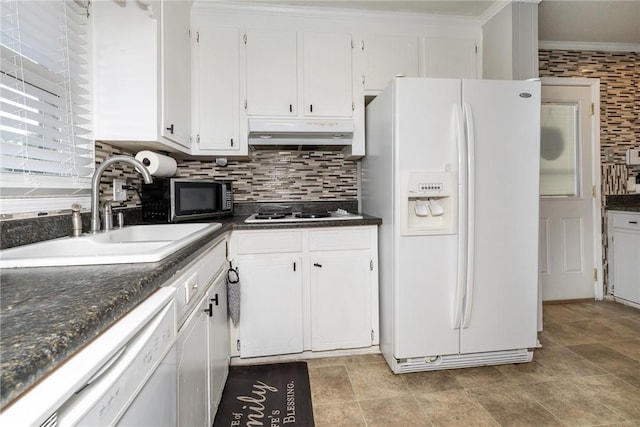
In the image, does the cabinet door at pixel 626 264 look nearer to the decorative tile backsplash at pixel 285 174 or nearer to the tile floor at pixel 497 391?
the tile floor at pixel 497 391

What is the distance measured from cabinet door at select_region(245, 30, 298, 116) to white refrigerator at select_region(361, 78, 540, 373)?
31.6 inches

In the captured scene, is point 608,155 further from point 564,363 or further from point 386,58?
point 386,58

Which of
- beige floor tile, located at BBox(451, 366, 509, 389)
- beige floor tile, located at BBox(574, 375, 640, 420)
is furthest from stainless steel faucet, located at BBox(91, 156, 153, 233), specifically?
beige floor tile, located at BBox(574, 375, 640, 420)

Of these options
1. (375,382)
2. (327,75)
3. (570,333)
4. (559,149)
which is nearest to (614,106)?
(559,149)

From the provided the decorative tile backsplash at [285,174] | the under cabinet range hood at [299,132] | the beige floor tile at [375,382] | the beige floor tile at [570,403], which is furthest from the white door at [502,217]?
the decorative tile backsplash at [285,174]

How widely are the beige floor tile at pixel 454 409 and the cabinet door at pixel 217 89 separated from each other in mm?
1993

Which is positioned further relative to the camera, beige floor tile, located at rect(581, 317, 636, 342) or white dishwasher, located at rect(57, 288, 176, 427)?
beige floor tile, located at rect(581, 317, 636, 342)

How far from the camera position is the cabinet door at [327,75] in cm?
231

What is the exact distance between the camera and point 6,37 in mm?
1107

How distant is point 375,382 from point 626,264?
9.22 feet

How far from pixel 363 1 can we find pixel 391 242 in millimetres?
1744

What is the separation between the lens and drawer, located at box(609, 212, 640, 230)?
2.82 meters

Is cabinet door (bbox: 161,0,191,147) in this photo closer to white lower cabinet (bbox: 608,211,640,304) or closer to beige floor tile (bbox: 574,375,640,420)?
beige floor tile (bbox: 574,375,640,420)

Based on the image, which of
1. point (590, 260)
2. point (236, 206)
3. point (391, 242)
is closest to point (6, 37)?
point (236, 206)
